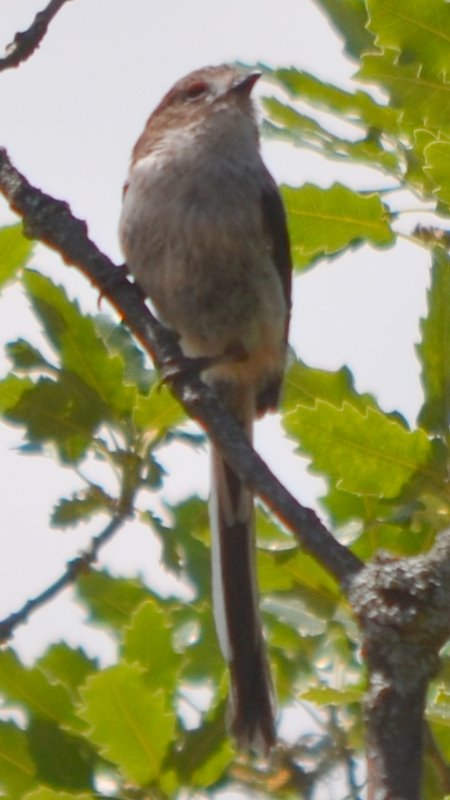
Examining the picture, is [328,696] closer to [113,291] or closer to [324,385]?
[324,385]

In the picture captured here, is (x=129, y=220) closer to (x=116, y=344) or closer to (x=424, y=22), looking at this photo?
(x=116, y=344)

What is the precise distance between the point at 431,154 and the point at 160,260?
168 cm

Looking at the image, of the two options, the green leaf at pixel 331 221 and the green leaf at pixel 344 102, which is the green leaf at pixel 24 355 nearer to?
the green leaf at pixel 331 221

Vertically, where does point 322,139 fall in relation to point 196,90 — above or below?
below

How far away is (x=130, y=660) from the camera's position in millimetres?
2793

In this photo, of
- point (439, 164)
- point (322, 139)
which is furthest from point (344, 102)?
point (439, 164)

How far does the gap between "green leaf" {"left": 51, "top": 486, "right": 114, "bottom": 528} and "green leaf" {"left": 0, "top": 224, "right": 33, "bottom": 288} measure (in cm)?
57

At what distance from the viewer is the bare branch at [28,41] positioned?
282cm

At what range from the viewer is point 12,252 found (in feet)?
10.9

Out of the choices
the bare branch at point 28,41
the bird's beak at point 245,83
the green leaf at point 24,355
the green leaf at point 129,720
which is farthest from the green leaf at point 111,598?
the bird's beak at point 245,83

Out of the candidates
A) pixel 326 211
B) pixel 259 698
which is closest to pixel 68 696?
pixel 259 698

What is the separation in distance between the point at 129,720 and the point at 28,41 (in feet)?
4.61

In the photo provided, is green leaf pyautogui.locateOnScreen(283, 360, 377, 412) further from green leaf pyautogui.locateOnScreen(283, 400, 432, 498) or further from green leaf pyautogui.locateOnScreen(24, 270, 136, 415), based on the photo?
green leaf pyautogui.locateOnScreen(24, 270, 136, 415)

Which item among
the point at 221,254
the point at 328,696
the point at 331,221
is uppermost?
the point at 221,254
